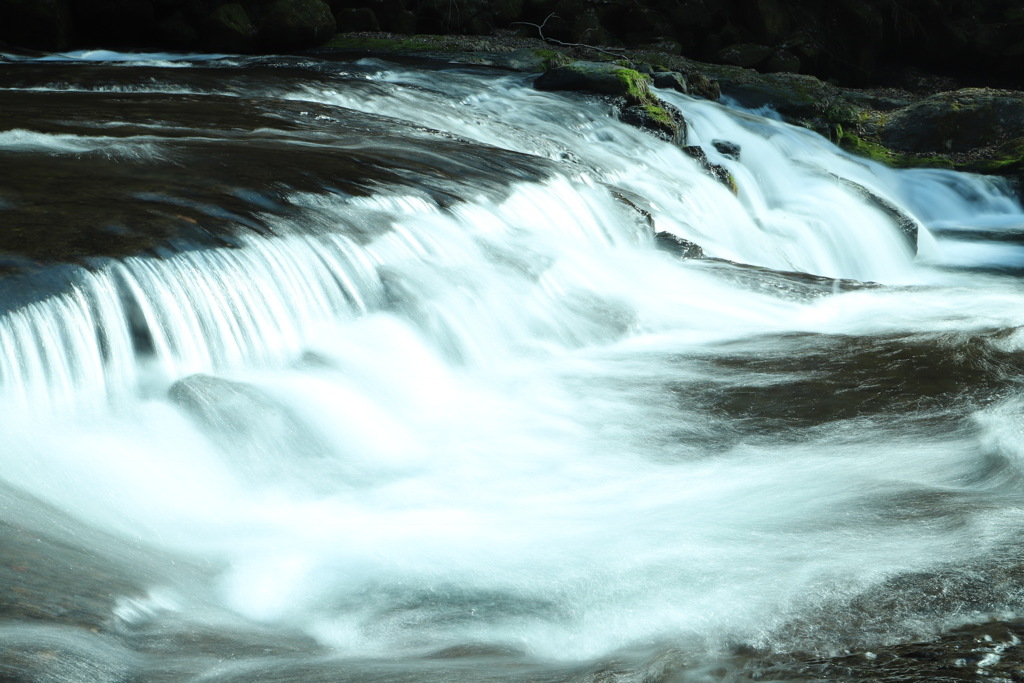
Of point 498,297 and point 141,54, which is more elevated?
point 141,54

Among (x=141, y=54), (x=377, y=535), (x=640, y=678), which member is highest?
(x=141, y=54)

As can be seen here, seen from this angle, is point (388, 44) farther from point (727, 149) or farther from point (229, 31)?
point (727, 149)

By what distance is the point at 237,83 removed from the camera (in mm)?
10352

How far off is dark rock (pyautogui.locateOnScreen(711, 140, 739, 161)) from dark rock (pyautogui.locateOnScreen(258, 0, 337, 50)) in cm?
621

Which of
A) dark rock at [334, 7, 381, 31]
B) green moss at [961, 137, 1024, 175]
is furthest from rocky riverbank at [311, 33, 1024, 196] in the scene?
dark rock at [334, 7, 381, 31]

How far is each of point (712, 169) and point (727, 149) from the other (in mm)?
1544

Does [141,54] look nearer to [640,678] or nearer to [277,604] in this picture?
[277,604]

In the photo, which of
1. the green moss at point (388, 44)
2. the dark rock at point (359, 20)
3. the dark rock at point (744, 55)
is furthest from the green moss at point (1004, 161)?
the dark rock at point (359, 20)

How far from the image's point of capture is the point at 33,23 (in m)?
13.1

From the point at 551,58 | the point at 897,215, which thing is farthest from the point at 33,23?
the point at 897,215

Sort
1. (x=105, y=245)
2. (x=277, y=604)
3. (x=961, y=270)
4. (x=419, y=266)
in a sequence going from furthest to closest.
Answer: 1. (x=961, y=270)
2. (x=419, y=266)
3. (x=105, y=245)
4. (x=277, y=604)

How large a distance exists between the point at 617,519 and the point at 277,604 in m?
1.32

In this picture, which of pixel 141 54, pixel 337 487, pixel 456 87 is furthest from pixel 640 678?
pixel 141 54

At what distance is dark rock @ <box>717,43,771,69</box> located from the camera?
18.3m
